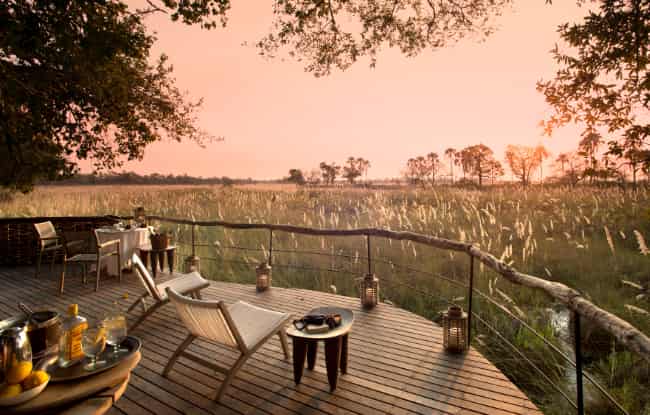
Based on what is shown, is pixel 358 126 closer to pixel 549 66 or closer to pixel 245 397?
pixel 549 66

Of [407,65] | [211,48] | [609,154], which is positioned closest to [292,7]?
[211,48]

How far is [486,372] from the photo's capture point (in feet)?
9.45

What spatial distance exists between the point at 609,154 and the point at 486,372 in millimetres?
3119

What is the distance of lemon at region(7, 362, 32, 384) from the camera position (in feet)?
4.80

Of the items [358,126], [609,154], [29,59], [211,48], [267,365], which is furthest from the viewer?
[358,126]

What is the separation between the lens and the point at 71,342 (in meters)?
1.73

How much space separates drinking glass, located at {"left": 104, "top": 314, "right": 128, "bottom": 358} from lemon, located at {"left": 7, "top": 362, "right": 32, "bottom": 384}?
365 mm

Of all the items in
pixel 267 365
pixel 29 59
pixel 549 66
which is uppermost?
pixel 29 59

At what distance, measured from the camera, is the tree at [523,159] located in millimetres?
36919

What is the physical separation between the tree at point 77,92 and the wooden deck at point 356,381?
5092 mm

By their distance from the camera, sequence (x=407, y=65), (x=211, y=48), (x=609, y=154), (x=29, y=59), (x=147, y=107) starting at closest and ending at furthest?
(x=609, y=154), (x=29, y=59), (x=211, y=48), (x=407, y=65), (x=147, y=107)

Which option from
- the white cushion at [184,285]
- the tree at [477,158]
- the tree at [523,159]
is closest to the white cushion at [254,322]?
the white cushion at [184,285]

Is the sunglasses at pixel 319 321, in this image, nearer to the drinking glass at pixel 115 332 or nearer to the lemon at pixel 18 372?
the drinking glass at pixel 115 332

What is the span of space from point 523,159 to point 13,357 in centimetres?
4377
